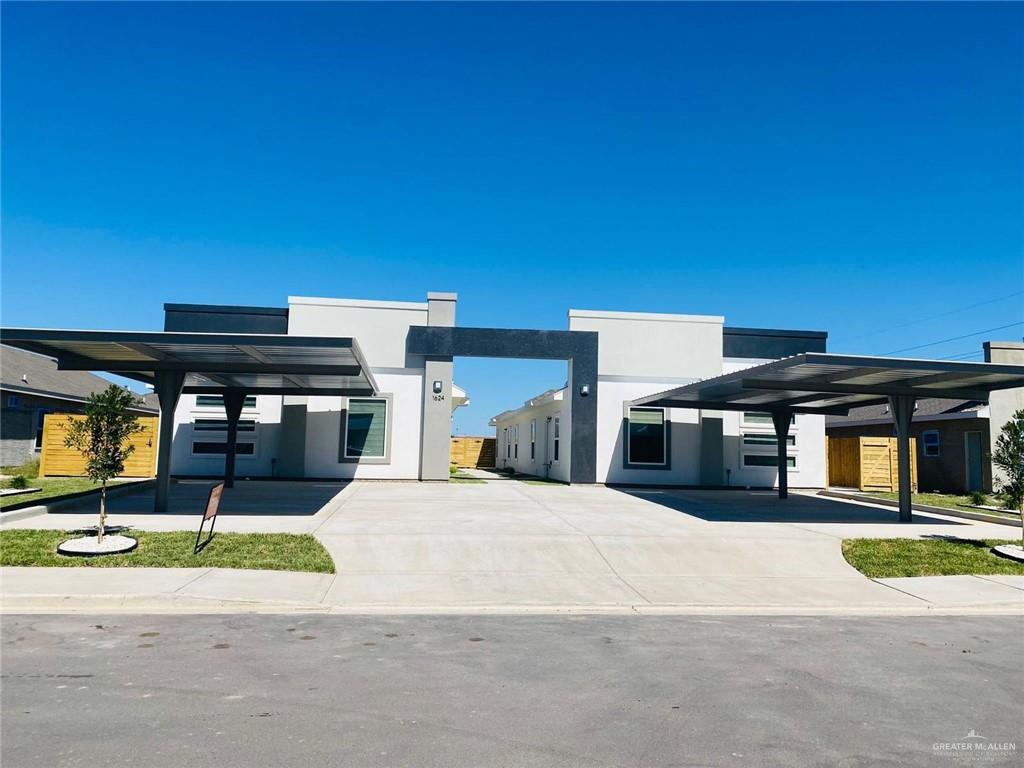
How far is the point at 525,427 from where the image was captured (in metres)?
35.6

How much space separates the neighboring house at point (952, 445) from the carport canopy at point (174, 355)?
66.3 ft

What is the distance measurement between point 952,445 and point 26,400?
35.8 meters

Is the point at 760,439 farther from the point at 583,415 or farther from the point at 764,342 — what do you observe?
the point at 583,415

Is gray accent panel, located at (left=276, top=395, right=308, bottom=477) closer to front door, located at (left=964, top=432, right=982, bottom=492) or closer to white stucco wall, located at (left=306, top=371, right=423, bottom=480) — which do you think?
white stucco wall, located at (left=306, top=371, right=423, bottom=480)

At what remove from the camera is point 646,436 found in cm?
2600

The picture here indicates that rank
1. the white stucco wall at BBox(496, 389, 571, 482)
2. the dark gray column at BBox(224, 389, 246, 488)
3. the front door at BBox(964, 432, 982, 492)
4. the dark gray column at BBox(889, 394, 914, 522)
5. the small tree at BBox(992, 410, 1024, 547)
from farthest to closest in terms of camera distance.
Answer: the white stucco wall at BBox(496, 389, 571, 482) < the front door at BBox(964, 432, 982, 492) < the dark gray column at BBox(224, 389, 246, 488) < the dark gray column at BBox(889, 394, 914, 522) < the small tree at BBox(992, 410, 1024, 547)

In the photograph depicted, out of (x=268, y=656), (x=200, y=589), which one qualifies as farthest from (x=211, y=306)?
(x=268, y=656)

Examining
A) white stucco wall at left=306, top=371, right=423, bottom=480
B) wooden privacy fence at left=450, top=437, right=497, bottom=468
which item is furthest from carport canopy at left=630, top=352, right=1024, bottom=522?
wooden privacy fence at left=450, top=437, right=497, bottom=468

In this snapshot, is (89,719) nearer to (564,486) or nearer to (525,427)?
(564,486)

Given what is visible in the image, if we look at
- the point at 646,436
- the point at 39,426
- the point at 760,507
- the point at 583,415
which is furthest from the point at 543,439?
the point at 39,426

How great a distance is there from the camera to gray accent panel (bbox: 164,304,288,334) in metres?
25.7

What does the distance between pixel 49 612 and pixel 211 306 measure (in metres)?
19.3

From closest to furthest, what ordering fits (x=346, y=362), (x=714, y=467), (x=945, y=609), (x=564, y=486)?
(x=945, y=609), (x=346, y=362), (x=564, y=486), (x=714, y=467)

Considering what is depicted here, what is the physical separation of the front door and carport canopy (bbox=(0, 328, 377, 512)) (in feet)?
71.7
